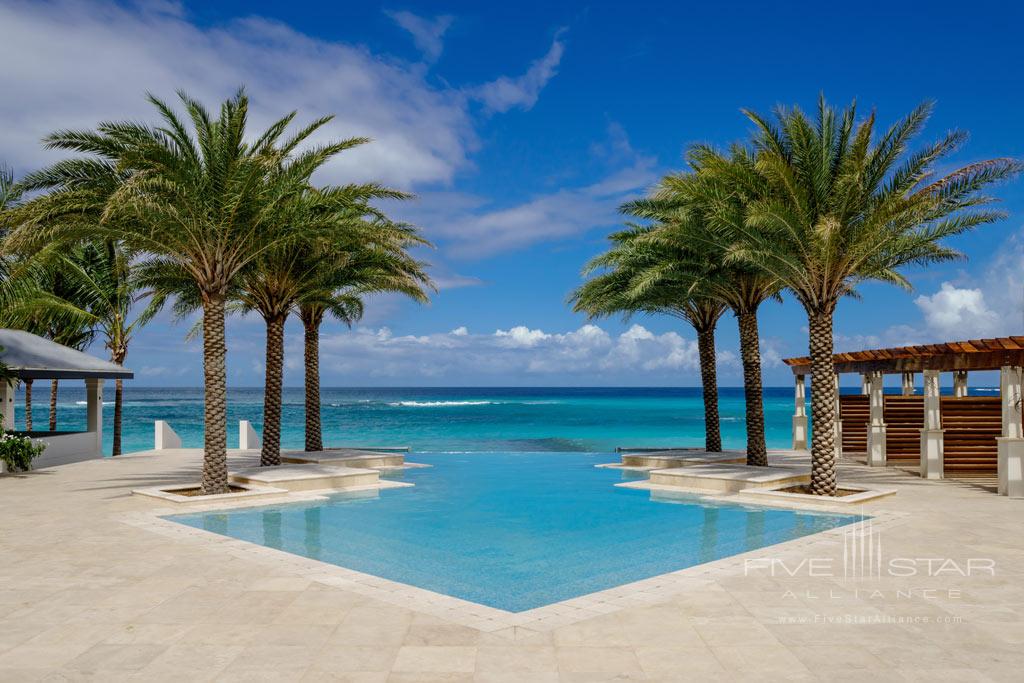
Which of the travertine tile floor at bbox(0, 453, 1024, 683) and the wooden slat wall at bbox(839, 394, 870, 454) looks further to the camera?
the wooden slat wall at bbox(839, 394, 870, 454)

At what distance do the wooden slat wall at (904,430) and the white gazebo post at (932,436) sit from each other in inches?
174

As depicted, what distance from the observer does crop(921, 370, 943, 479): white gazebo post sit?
58.6 ft

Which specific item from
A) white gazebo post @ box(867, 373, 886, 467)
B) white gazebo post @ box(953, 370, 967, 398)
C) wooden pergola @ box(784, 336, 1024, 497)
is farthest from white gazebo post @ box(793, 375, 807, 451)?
white gazebo post @ box(867, 373, 886, 467)

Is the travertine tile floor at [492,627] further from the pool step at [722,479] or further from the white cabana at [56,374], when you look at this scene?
the white cabana at [56,374]

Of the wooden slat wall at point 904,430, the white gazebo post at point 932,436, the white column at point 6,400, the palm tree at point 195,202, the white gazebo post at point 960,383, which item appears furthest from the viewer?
the white gazebo post at point 960,383

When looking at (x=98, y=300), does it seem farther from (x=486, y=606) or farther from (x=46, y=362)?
(x=486, y=606)

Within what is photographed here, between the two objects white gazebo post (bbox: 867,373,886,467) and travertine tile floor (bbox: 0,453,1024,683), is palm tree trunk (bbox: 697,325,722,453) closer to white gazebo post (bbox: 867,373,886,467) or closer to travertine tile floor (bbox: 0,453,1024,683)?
white gazebo post (bbox: 867,373,886,467)

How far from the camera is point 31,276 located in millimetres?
21000

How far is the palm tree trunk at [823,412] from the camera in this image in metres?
14.2

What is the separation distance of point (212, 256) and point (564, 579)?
A: 9.80m

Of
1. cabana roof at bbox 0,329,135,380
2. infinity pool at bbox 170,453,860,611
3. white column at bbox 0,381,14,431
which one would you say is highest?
cabana roof at bbox 0,329,135,380

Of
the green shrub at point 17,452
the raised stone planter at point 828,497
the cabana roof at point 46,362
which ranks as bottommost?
the raised stone planter at point 828,497

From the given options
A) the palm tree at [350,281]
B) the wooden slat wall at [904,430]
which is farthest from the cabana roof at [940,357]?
the palm tree at [350,281]

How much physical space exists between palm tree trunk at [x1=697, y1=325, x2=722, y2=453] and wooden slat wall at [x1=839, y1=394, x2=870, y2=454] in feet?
18.3
